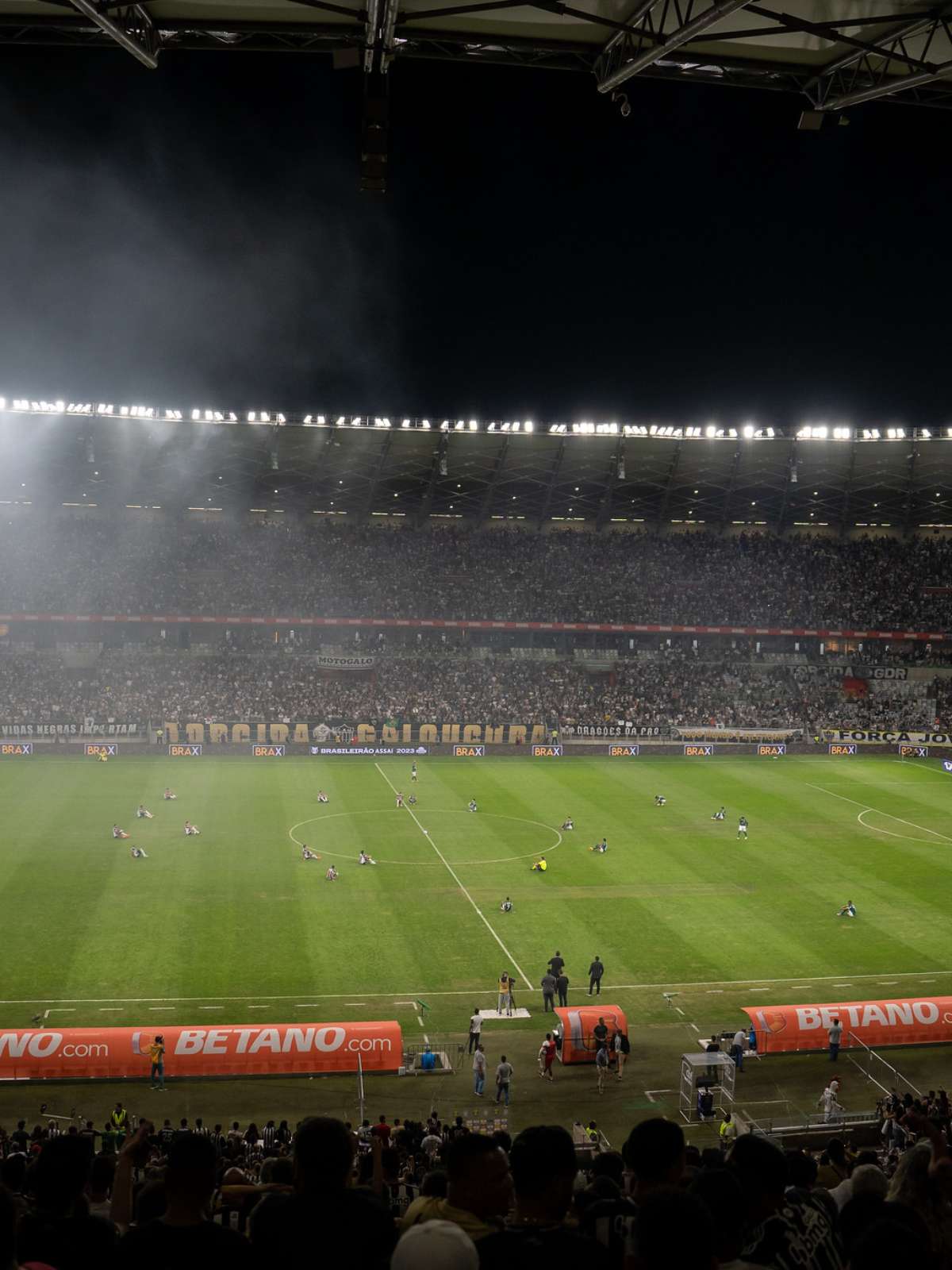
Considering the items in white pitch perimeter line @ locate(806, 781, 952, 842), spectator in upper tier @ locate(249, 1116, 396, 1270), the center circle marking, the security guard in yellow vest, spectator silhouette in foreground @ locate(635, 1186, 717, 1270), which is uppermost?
spectator silhouette in foreground @ locate(635, 1186, 717, 1270)

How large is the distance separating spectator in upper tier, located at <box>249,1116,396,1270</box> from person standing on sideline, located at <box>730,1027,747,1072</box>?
71.0 ft

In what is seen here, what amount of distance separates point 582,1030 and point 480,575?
2425 inches

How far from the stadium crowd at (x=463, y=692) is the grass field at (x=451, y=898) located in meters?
11.9

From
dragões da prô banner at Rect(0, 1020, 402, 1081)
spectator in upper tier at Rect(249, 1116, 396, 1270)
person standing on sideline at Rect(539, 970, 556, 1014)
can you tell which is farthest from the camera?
person standing on sideline at Rect(539, 970, 556, 1014)

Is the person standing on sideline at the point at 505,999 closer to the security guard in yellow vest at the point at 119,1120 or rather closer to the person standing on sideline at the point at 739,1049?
the person standing on sideline at the point at 739,1049

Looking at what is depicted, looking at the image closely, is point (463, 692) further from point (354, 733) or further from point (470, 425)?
point (470, 425)

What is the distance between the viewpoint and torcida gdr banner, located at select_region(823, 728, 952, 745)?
7094cm

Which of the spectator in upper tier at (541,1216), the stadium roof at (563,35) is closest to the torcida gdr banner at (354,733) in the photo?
the stadium roof at (563,35)

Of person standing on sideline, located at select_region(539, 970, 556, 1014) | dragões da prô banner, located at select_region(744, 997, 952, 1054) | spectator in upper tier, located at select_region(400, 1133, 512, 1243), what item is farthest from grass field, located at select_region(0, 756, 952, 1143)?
spectator in upper tier, located at select_region(400, 1133, 512, 1243)

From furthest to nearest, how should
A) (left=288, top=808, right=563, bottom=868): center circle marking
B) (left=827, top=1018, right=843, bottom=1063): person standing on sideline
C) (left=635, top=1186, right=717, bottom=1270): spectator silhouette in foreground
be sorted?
(left=288, top=808, right=563, bottom=868): center circle marking < (left=827, top=1018, right=843, bottom=1063): person standing on sideline < (left=635, top=1186, right=717, bottom=1270): spectator silhouette in foreground

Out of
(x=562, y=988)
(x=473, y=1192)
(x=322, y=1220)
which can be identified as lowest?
(x=562, y=988)

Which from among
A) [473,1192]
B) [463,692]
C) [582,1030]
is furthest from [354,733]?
[473,1192]

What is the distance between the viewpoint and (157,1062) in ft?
77.8

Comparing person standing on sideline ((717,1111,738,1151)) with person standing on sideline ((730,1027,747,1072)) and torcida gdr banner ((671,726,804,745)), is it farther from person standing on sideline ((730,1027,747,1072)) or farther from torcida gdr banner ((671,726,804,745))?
torcida gdr banner ((671,726,804,745))
